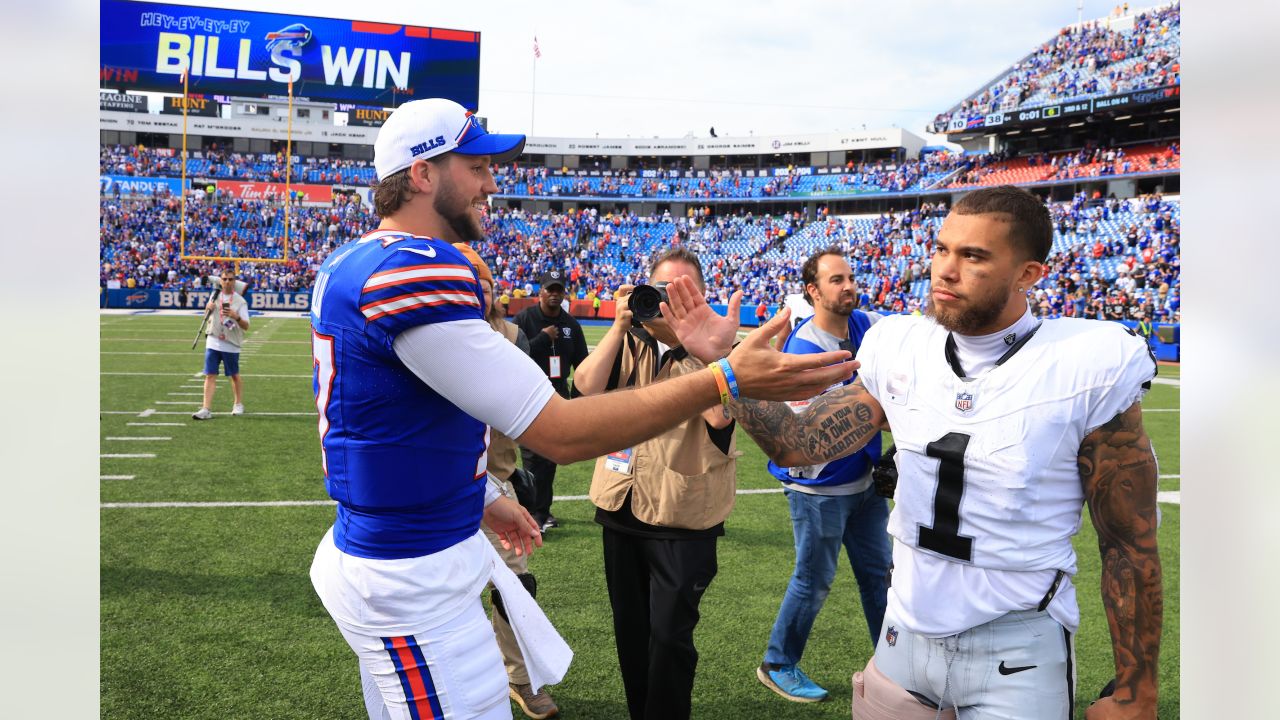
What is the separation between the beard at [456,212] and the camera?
2.32 metres

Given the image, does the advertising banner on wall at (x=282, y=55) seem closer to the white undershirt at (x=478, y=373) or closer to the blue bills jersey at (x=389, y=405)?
the blue bills jersey at (x=389, y=405)

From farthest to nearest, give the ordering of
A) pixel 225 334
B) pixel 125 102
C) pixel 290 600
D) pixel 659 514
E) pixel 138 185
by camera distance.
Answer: pixel 125 102 → pixel 138 185 → pixel 225 334 → pixel 290 600 → pixel 659 514

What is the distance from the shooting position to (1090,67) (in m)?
46.0

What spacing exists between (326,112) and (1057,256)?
51055mm

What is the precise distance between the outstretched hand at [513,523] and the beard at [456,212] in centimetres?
86

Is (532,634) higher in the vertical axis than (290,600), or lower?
higher

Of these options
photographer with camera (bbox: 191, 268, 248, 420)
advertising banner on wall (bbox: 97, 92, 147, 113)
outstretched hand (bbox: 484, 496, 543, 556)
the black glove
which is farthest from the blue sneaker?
advertising banner on wall (bbox: 97, 92, 147, 113)

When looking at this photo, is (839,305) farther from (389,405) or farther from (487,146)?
(389,405)

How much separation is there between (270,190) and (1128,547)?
57.6m

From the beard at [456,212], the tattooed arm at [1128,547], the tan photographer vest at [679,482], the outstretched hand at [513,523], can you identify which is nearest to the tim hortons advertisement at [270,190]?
the tan photographer vest at [679,482]

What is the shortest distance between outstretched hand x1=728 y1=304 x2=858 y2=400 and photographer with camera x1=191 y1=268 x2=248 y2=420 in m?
10.1

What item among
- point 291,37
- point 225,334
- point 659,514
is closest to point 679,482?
point 659,514
